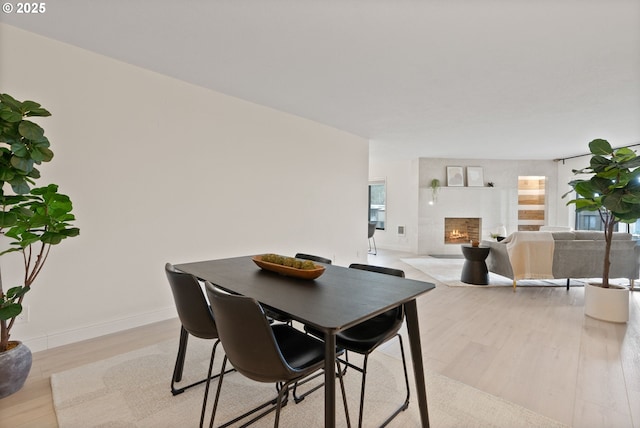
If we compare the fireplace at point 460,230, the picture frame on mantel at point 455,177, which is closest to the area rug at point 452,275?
the fireplace at point 460,230

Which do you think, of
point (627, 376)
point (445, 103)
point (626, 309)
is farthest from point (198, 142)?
point (626, 309)

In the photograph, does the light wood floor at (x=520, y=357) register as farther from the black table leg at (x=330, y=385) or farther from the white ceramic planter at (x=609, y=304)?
the black table leg at (x=330, y=385)

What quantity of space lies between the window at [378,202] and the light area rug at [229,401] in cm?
655

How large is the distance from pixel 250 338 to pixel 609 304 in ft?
12.3

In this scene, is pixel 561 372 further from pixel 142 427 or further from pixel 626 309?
pixel 142 427

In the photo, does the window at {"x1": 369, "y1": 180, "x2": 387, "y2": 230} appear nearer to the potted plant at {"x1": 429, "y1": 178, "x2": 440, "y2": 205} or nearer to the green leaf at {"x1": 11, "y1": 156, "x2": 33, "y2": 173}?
the potted plant at {"x1": 429, "y1": 178, "x2": 440, "y2": 205}

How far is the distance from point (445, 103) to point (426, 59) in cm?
124

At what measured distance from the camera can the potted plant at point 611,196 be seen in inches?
112

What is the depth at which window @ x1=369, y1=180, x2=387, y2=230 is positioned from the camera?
8.53 metres

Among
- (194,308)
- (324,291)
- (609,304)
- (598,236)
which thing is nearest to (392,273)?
(324,291)

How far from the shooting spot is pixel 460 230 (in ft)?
25.7

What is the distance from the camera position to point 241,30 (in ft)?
7.33

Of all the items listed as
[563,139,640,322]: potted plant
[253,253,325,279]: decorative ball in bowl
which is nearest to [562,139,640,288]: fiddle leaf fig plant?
[563,139,640,322]: potted plant

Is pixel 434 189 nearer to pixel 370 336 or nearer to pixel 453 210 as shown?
pixel 453 210
